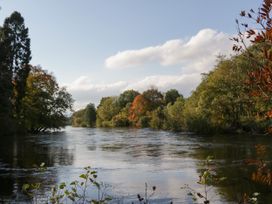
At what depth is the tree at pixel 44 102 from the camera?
229 ft

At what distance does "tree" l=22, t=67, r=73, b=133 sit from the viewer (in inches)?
2743

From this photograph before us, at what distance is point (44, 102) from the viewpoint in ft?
240

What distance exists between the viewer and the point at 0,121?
50.2 meters

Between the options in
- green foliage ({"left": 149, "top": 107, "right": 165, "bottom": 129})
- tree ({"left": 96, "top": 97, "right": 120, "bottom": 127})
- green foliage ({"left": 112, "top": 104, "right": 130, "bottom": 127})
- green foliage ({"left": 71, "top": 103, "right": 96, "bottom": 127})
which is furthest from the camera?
green foliage ({"left": 71, "top": 103, "right": 96, "bottom": 127})

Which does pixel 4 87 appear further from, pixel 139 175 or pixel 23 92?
pixel 139 175

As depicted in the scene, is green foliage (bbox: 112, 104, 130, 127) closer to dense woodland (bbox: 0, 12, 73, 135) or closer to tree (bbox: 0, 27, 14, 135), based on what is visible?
dense woodland (bbox: 0, 12, 73, 135)

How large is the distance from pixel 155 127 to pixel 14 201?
73970 millimetres

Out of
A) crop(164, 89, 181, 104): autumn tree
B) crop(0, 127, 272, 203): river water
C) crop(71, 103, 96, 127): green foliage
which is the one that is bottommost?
crop(0, 127, 272, 203): river water

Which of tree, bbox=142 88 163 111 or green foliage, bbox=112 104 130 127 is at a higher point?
tree, bbox=142 88 163 111

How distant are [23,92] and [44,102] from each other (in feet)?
49.9

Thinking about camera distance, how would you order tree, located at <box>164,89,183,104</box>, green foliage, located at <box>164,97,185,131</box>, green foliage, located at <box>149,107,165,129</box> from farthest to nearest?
1. tree, located at <box>164,89,183,104</box>
2. green foliage, located at <box>149,107,165,129</box>
3. green foliage, located at <box>164,97,185,131</box>

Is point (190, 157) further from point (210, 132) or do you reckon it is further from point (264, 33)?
point (210, 132)

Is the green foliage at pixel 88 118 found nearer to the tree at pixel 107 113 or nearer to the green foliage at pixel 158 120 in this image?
the tree at pixel 107 113

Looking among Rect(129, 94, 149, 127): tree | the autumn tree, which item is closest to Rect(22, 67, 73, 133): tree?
Rect(129, 94, 149, 127): tree
